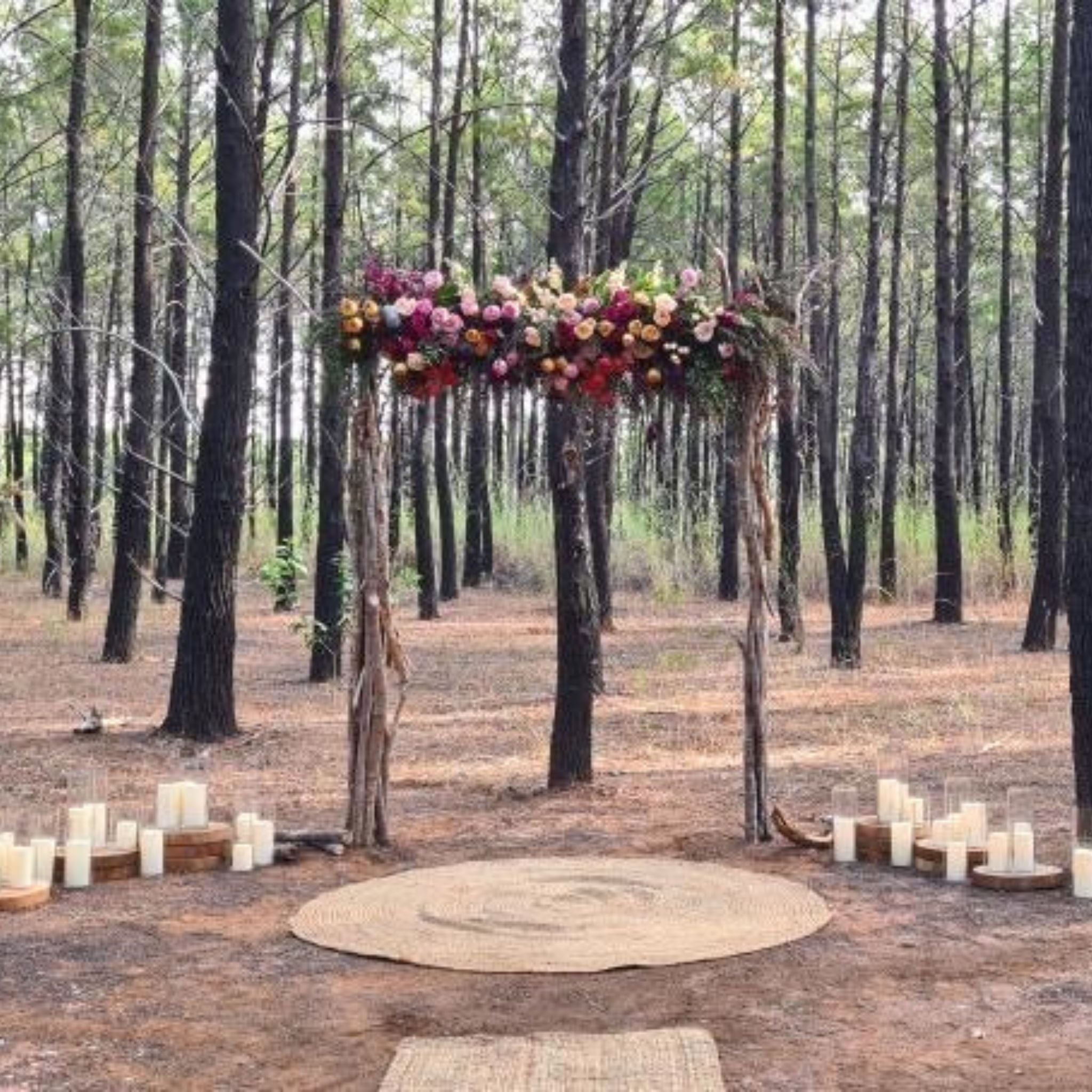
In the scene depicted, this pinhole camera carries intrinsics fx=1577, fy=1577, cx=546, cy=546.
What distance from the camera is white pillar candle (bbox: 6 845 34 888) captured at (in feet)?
20.2

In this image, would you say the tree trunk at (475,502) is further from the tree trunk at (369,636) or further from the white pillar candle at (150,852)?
the white pillar candle at (150,852)

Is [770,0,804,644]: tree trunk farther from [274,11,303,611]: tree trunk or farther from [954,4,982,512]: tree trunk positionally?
[274,11,303,611]: tree trunk

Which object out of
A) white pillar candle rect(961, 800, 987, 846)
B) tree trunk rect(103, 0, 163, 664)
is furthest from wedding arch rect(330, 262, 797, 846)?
tree trunk rect(103, 0, 163, 664)

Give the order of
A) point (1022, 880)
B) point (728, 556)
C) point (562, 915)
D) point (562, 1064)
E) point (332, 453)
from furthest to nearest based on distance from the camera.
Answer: point (728, 556)
point (332, 453)
point (1022, 880)
point (562, 915)
point (562, 1064)

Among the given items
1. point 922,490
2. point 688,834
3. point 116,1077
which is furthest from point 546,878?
point 922,490

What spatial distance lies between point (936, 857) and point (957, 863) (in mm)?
174

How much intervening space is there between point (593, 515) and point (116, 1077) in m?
11.1

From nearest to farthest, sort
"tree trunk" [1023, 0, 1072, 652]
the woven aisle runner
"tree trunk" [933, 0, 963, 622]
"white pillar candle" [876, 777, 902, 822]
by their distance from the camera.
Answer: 1. the woven aisle runner
2. "white pillar candle" [876, 777, 902, 822]
3. "tree trunk" [1023, 0, 1072, 652]
4. "tree trunk" [933, 0, 963, 622]

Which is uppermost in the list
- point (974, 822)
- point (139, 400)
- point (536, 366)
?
point (139, 400)

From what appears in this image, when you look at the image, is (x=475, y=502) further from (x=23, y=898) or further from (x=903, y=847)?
(x=23, y=898)

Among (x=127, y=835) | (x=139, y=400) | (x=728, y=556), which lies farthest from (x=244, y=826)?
(x=728, y=556)

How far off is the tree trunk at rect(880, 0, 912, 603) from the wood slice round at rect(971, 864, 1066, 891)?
11043 mm

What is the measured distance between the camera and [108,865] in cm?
657

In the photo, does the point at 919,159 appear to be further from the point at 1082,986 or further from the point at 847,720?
the point at 1082,986
